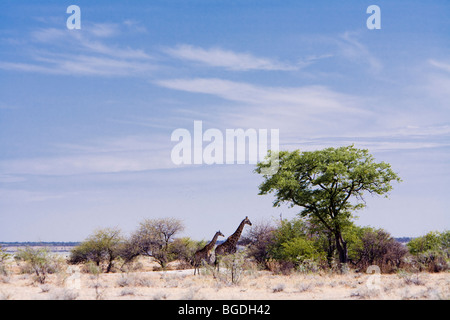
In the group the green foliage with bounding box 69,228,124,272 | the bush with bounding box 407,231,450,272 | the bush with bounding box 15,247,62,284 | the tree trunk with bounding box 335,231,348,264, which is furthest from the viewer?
the green foliage with bounding box 69,228,124,272

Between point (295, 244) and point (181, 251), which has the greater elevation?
point (295, 244)

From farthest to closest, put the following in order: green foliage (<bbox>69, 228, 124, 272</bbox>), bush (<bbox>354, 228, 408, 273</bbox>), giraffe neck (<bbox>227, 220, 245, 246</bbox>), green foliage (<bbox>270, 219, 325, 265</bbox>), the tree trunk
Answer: green foliage (<bbox>69, 228, 124, 272</bbox>)
bush (<bbox>354, 228, 408, 273</bbox>)
green foliage (<bbox>270, 219, 325, 265</bbox>)
the tree trunk
giraffe neck (<bbox>227, 220, 245, 246</bbox>)

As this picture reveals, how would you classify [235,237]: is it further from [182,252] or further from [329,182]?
[182,252]

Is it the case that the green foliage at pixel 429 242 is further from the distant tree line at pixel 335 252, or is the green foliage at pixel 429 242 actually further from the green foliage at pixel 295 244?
the green foliage at pixel 295 244

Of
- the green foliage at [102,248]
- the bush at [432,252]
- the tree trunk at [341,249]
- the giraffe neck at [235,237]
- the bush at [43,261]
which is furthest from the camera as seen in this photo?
the green foliage at [102,248]

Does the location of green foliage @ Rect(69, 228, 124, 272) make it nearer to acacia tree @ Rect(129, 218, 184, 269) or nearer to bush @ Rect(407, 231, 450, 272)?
acacia tree @ Rect(129, 218, 184, 269)

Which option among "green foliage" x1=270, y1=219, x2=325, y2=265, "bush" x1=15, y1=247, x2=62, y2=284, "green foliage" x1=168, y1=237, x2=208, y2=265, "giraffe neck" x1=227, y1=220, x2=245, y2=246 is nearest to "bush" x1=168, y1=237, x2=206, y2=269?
"green foliage" x1=168, y1=237, x2=208, y2=265

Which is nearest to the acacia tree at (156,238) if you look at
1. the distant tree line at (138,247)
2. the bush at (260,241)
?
the distant tree line at (138,247)

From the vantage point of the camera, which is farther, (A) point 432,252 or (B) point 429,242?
(B) point 429,242

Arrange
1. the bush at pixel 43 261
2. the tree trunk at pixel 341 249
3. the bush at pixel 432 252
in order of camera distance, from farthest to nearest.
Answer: the tree trunk at pixel 341 249 < the bush at pixel 432 252 < the bush at pixel 43 261

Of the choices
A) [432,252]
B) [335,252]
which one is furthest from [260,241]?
[432,252]
